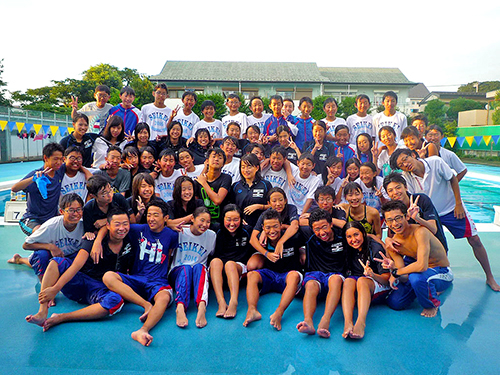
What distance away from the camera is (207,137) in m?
5.43

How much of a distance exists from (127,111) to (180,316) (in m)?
3.98

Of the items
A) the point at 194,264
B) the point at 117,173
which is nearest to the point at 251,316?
the point at 194,264

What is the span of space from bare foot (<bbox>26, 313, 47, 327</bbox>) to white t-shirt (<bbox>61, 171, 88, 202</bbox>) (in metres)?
1.82

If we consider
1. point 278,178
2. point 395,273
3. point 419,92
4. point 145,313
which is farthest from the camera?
point 419,92

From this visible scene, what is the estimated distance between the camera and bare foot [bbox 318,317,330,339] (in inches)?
113

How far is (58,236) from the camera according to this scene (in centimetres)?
359

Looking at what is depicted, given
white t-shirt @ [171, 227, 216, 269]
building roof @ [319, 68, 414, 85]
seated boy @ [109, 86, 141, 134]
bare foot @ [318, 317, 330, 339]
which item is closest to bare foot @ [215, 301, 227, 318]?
white t-shirt @ [171, 227, 216, 269]

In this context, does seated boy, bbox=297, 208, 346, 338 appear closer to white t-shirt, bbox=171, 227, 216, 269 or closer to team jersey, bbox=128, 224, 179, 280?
white t-shirt, bbox=171, 227, 216, 269

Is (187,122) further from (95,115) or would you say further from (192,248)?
(192,248)

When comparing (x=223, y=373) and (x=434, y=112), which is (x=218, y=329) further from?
(x=434, y=112)

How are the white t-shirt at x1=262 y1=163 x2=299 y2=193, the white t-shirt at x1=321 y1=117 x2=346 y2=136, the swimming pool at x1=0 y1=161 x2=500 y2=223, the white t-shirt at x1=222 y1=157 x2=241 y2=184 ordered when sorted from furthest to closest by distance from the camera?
the swimming pool at x1=0 y1=161 x2=500 y2=223 < the white t-shirt at x1=321 y1=117 x2=346 y2=136 < the white t-shirt at x1=222 y1=157 x2=241 y2=184 < the white t-shirt at x1=262 y1=163 x2=299 y2=193

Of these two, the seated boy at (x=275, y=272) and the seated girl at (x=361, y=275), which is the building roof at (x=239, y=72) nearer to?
the seated boy at (x=275, y=272)

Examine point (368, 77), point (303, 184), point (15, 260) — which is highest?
point (368, 77)

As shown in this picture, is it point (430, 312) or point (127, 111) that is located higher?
point (127, 111)
